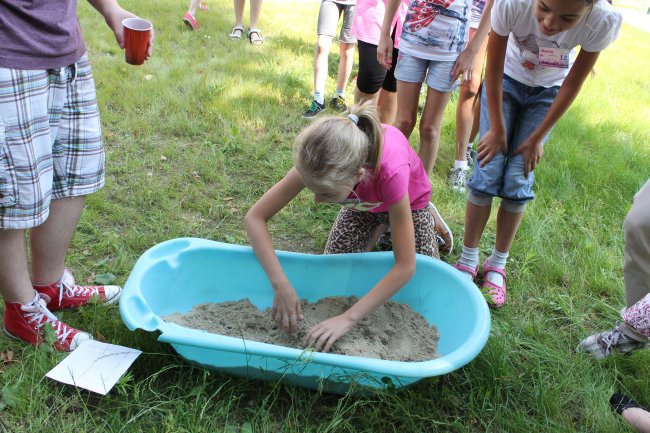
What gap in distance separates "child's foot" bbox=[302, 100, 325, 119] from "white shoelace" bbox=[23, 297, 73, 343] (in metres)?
2.32

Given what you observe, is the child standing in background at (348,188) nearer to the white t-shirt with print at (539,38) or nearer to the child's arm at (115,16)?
the white t-shirt with print at (539,38)

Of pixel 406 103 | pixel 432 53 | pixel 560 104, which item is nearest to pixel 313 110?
pixel 406 103

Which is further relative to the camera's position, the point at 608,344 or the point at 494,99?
the point at 494,99


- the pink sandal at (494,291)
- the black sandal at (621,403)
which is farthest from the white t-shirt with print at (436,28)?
the black sandal at (621,403)

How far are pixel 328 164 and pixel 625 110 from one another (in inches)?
152

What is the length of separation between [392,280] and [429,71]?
4.18 ft

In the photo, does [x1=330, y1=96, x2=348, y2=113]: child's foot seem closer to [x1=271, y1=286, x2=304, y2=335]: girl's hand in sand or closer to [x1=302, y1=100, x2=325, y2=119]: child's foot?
[x1=302, y1=100, x2=325, y2=119]: child's foot

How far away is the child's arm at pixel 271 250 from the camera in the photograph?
68.9 inches

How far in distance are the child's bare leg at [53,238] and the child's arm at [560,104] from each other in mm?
1599

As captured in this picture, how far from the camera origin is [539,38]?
75.4 inches

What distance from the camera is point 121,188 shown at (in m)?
2.70

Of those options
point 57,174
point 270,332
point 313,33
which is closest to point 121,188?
point 57,174

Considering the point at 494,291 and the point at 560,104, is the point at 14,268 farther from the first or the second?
the point at 560,104

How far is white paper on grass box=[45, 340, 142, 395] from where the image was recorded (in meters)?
1.52
